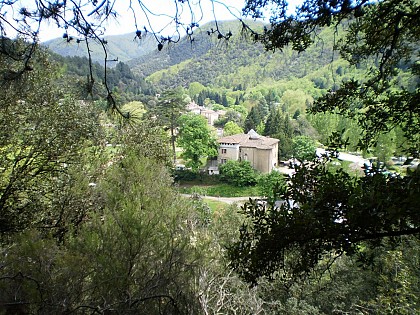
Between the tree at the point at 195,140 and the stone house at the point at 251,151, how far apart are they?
936 millimetres

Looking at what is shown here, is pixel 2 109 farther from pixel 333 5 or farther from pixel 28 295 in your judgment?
pixel 333 5

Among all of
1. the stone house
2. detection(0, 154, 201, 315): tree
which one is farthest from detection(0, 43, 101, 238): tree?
the stone house

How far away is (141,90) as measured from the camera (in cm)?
5531

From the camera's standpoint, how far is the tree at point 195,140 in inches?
945

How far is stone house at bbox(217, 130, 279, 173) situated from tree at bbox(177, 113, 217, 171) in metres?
0.94

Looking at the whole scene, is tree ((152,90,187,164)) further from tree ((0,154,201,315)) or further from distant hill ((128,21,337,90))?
distant hill ((128,21,337,90))

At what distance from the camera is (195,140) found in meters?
24.1

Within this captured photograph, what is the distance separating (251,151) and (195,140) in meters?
4.29

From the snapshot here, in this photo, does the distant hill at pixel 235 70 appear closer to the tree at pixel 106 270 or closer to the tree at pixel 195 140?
the tree at pixel 195 140

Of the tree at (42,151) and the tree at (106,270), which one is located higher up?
the tree at (42,151)

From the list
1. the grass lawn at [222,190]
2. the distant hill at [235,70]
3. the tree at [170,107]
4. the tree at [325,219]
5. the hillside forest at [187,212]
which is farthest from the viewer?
the distant hill at [235,70]

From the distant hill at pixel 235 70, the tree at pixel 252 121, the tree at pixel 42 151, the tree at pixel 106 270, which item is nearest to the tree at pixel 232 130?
the tree at pixel 252 121

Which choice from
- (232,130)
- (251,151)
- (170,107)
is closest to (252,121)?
(232,130)

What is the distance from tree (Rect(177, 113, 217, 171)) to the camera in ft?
78.8
